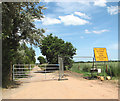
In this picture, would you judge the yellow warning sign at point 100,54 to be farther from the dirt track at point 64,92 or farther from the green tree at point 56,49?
the green tree at point 56,49

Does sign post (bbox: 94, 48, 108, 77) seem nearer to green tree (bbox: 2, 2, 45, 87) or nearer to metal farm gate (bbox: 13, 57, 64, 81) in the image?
metal farm gate (bbox: 13, 57, 64, 81)

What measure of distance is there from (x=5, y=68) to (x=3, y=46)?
181 centimetres

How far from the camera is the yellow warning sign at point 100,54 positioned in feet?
41.8

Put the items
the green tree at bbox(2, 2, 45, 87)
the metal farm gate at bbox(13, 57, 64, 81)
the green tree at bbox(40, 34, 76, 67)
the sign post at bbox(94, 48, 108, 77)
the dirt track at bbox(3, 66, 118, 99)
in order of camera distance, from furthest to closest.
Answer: the green tree at bbox(40, 34, 76, 67), the sign post at bbox(94, 48, 108, 77), the metal farm gate at bbox(13, 57, 64, 81), the green tree at bbox(2, 2, 45, 87), the dirt track at bbox(3, 66, 118, 99)

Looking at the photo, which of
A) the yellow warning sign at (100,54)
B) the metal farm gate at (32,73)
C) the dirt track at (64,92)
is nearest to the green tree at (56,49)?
the metal farm gate at (32,73)

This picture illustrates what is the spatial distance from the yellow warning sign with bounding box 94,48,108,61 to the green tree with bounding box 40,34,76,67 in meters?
6.91

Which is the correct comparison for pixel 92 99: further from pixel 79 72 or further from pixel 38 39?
pixel 79 72

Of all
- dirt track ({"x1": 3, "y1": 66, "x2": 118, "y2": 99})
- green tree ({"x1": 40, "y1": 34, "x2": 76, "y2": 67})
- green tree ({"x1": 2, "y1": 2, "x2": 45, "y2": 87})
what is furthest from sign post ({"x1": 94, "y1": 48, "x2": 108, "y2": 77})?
green tree ({"x1": 40, "y1": 34, "x2": 76, "y2": 67})

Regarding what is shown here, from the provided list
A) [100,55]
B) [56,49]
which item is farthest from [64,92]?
[56,49]

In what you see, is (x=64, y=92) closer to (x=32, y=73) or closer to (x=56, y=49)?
(x=32, y=73)

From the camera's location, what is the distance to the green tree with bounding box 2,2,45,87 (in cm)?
918

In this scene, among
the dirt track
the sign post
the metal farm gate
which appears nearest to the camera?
the dirt track

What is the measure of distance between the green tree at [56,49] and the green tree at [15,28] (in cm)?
697

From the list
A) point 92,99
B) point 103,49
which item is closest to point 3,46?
point 92,99
